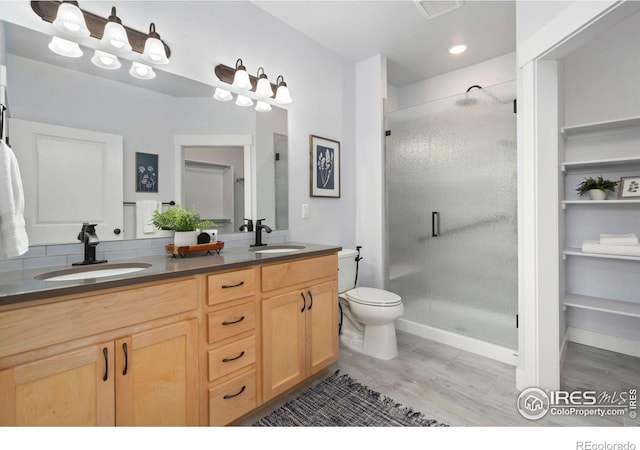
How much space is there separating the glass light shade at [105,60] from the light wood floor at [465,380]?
1.97 m

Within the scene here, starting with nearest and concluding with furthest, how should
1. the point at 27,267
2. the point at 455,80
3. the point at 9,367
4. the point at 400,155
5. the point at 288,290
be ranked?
the point at 9,367, the point at 27,267, the point at 288,290, the point at 400,155, the point at 455,80

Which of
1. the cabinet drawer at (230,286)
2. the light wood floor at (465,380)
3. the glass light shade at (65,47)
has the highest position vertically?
the glass light shade at (65,47)

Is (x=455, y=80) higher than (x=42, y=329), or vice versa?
(x=455, y=80)

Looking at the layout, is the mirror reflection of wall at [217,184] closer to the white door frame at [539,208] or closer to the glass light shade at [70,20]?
the glass light shade at [70,20]

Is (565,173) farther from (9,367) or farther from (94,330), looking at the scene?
(9,367)

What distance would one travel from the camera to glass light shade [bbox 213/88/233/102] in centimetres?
197

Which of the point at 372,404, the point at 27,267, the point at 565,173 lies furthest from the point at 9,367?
the point at 565,173

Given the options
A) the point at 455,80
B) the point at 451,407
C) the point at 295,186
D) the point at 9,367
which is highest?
the point at 455,80

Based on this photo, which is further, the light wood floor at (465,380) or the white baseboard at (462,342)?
the white baseboard at (462,342)

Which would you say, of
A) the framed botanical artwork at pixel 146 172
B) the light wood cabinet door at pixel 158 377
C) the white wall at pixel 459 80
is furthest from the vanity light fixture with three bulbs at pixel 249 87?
the white wall at pixel 459 80

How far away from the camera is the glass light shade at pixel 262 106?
2.19 meters

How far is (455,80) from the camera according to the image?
322 cm

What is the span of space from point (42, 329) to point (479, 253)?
2.62 metres

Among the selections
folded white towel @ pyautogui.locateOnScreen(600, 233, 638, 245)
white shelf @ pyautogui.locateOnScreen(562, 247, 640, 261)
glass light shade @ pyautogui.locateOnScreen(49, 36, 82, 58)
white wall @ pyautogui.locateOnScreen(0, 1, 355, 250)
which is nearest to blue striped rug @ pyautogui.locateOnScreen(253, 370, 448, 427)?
white wall @ pyautogui.locateOnScreen(0, 1, 355, 250)
